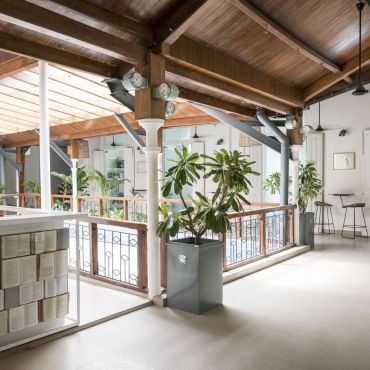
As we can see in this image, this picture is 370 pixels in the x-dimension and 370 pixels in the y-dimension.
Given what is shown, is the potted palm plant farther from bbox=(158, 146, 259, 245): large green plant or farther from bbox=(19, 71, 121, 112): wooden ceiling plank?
bbox=(19, 71, 121, 112): wooden ceiling plank

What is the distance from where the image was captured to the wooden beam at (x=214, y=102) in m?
5.94

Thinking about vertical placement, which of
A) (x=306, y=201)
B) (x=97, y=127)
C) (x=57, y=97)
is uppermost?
(x=57, y=97)

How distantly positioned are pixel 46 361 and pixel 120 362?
1.81ft

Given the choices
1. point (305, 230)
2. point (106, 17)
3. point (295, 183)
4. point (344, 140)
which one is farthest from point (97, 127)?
point (106, 17)

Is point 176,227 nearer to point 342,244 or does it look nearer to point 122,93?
point 122,93

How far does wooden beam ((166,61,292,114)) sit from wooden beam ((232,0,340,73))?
0.93 metres

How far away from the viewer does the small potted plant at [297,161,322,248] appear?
760 cm

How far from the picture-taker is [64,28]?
135 inches

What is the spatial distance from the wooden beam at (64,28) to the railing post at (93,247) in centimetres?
210

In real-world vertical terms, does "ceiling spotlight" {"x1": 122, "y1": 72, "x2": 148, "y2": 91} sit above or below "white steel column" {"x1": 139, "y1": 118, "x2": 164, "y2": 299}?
above

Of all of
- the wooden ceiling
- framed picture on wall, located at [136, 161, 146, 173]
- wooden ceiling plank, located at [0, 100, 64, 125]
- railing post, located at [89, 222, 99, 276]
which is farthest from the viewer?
framed picture on wall, located at [136, 161, 146, 173]

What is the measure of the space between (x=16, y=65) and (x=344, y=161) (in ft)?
23.5

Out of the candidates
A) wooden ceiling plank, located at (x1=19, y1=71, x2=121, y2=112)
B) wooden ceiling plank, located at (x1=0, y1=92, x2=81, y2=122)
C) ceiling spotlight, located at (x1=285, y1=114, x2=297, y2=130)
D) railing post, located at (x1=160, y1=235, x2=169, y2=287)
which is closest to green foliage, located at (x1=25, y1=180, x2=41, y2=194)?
wooden ceiling plank, located at (x1=0, y1=92, x2=81, y2=122)

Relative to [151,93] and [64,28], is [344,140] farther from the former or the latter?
[64,28]
